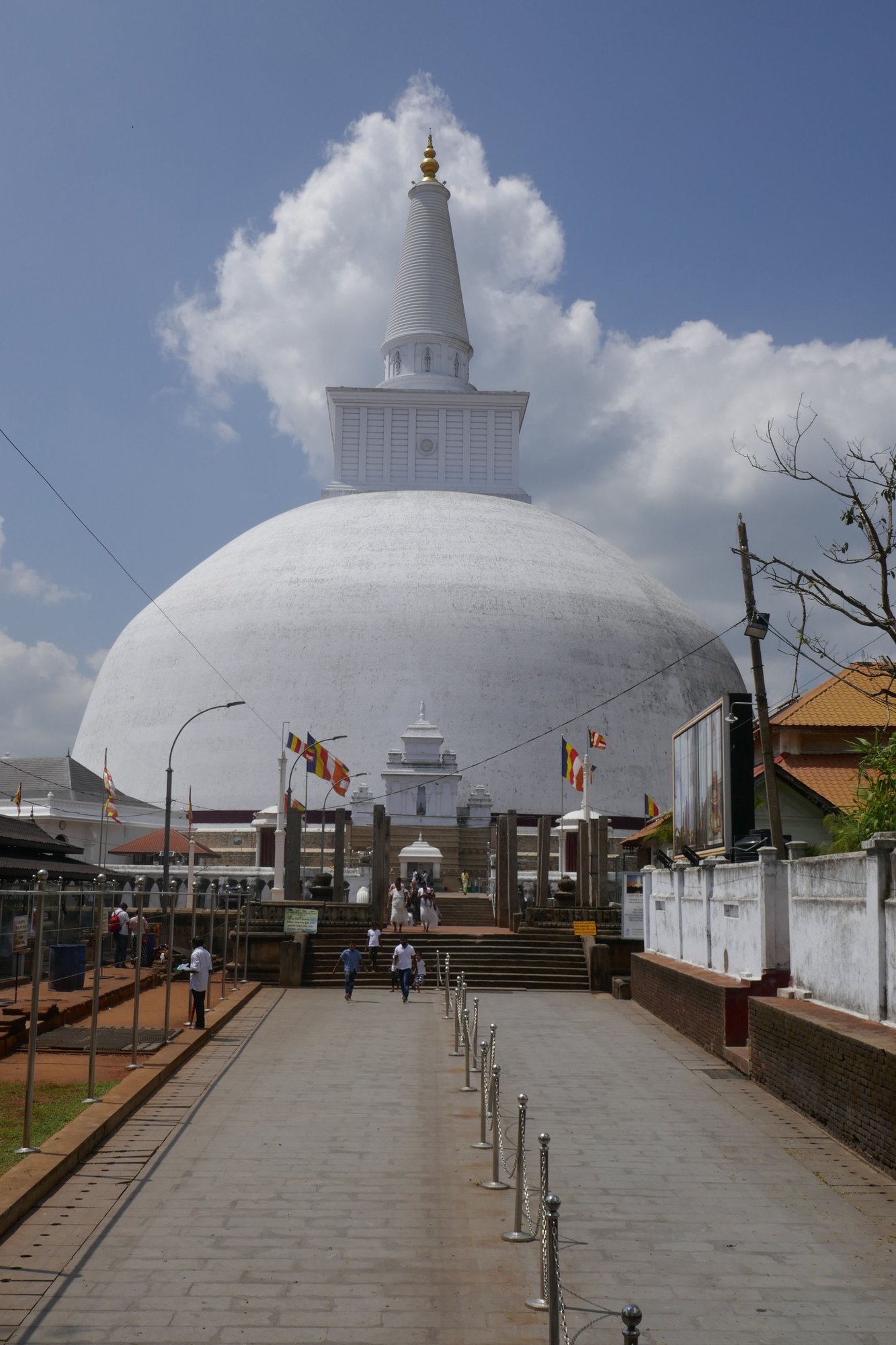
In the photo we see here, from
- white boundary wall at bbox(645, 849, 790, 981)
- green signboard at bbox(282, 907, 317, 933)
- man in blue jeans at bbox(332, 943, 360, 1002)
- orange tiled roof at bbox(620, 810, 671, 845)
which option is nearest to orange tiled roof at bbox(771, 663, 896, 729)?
orange tiled roof at bbox(620, 810, 671, 845)

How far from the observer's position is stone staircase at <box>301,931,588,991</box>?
26422 millimetres

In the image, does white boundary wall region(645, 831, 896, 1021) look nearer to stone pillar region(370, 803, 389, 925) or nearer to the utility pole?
the utility pole

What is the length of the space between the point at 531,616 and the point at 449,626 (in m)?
3.30

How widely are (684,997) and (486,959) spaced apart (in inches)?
389

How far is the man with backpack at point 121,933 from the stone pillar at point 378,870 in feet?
18.8

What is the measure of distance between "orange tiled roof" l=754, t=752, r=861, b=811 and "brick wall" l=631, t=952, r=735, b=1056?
824 cm

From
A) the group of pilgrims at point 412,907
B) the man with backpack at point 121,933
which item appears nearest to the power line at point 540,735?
the group of pilgrims at point 412,907

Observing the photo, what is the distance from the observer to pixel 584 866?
1244 inches

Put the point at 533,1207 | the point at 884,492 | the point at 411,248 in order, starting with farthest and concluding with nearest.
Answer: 1. the point at 411,248
2. the point at 884,492
3. the point at 533,1207

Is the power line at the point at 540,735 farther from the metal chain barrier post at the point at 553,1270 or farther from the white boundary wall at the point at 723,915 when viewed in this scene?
the metal chain barrier post at the point at 553,1270

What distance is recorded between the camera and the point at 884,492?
15.9 meters

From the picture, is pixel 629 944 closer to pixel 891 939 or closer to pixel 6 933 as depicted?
pixel 6 933

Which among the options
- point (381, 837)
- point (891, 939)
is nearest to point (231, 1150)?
point (891, 939)

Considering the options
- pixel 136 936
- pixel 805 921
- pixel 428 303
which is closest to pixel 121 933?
pixel 136 936
